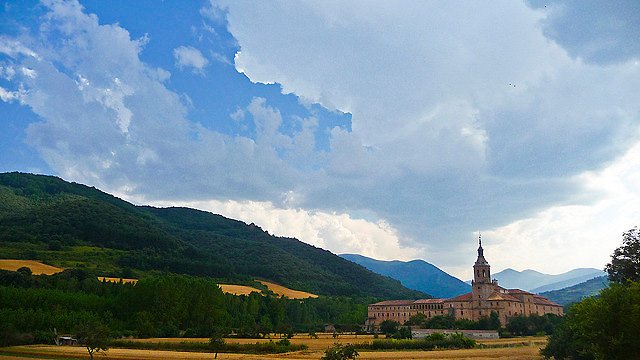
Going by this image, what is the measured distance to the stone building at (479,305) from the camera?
157 m

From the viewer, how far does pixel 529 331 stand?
130 meters

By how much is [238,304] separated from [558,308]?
12115 centimetres

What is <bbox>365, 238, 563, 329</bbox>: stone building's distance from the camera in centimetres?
15725

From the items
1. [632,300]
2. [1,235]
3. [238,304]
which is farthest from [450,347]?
[1,235]

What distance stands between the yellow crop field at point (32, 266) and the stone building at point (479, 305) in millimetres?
100593

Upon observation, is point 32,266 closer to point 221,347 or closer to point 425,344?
point 221,347

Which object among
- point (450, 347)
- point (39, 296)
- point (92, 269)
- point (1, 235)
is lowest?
point (450, 347)

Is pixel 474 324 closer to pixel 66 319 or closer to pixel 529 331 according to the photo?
pixel 529 331

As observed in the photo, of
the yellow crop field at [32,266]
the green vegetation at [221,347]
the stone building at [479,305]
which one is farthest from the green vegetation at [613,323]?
the yellow crop field at [32,266]

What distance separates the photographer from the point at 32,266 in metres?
159

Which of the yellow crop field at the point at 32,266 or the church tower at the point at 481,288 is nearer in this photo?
the yellow crop field at the point at 32,266

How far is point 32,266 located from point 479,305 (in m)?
138

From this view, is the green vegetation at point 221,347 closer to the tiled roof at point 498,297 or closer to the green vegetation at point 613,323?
the green vegetation at point 613,323

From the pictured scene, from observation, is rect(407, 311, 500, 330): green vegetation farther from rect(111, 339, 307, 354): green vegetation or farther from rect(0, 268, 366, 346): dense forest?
rect(111, 339, 307, 354): green vegetation
